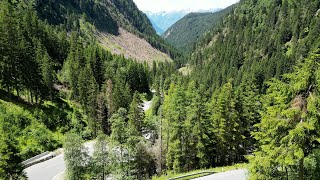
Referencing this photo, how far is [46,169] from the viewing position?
1763 inches

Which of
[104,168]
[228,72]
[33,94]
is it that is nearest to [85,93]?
[33,94]

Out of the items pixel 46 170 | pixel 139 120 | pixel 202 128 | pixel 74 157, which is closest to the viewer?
pixel 74 157

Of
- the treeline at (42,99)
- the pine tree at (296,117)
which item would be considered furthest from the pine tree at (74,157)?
the treeline at (42,99)

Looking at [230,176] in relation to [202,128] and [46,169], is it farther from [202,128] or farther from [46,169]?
[46,169]

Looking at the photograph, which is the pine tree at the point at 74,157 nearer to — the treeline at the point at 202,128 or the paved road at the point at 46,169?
the treeline at the point at 202,128

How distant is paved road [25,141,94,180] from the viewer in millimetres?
42469

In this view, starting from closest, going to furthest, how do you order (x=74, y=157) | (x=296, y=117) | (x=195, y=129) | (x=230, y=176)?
(x=296, y=117)
(x=74, y=157)
(x=230, y=176)
(x=195, y=129)

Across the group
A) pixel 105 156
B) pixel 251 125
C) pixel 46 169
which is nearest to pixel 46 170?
pixel 46 169

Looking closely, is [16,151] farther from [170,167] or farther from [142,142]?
[170,167]

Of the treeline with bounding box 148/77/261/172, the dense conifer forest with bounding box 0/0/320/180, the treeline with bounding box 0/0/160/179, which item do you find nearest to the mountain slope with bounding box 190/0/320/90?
the dense conifer forest with bounding box 0/0/320/180

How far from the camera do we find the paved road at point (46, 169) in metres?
42.5

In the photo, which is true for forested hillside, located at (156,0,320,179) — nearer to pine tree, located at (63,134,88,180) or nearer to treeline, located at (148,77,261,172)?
treeline, located at (148,77,261,172)

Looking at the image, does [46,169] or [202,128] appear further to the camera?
[46,169]

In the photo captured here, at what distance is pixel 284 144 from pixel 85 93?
55659mm
